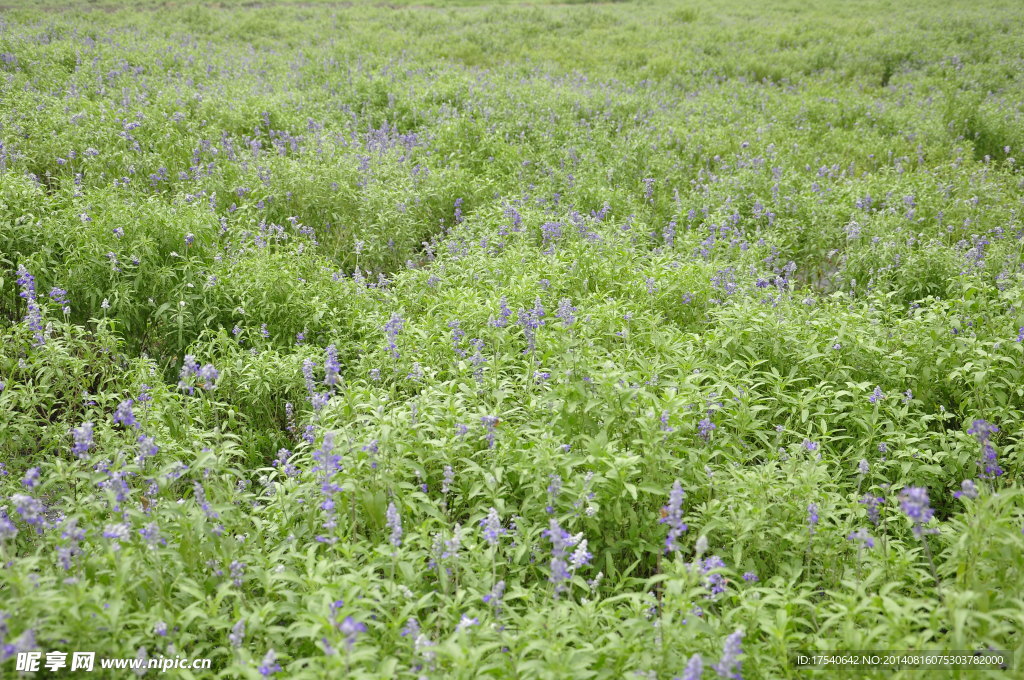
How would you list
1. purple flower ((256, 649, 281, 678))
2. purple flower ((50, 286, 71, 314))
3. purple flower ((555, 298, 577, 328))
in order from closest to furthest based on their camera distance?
purple flower ((256, 649, 281, 678)) → purple flower ((555, 298, 577, 328)) → purple flower ((50, 286, 71, 314))

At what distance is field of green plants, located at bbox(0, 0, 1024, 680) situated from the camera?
96.2 inches

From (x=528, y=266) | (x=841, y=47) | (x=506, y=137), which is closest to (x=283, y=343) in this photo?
(x=528, y=266)

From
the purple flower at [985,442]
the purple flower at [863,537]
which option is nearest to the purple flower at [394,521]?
the purple flower at [863,537]

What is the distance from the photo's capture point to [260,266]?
534cm

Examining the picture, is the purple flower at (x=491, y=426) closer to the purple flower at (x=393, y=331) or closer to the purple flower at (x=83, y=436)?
the purple flower at (x=393, y=331)

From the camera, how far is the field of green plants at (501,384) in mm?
2443

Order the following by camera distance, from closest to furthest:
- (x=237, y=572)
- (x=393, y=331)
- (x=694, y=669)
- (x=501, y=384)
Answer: (x=694, y=669), (x=237, y=572), (x=501, y=384), (x=393, y=331)

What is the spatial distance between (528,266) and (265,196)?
3.21m

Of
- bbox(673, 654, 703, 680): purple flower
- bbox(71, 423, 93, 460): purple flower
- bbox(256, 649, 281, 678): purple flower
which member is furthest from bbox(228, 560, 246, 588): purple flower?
bbox(673, 654, 703, 680): purple flower

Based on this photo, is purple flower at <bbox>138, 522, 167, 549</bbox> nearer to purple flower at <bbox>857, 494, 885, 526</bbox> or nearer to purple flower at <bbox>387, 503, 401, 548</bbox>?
purple flower at <bbox>387, 503, 401, 548</bbox>

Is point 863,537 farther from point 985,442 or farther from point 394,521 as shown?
point 394,521

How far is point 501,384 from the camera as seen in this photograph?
391cm

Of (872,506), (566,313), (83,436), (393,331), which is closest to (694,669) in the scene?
(872,506)

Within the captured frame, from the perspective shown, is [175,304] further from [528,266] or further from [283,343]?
[528,266]
